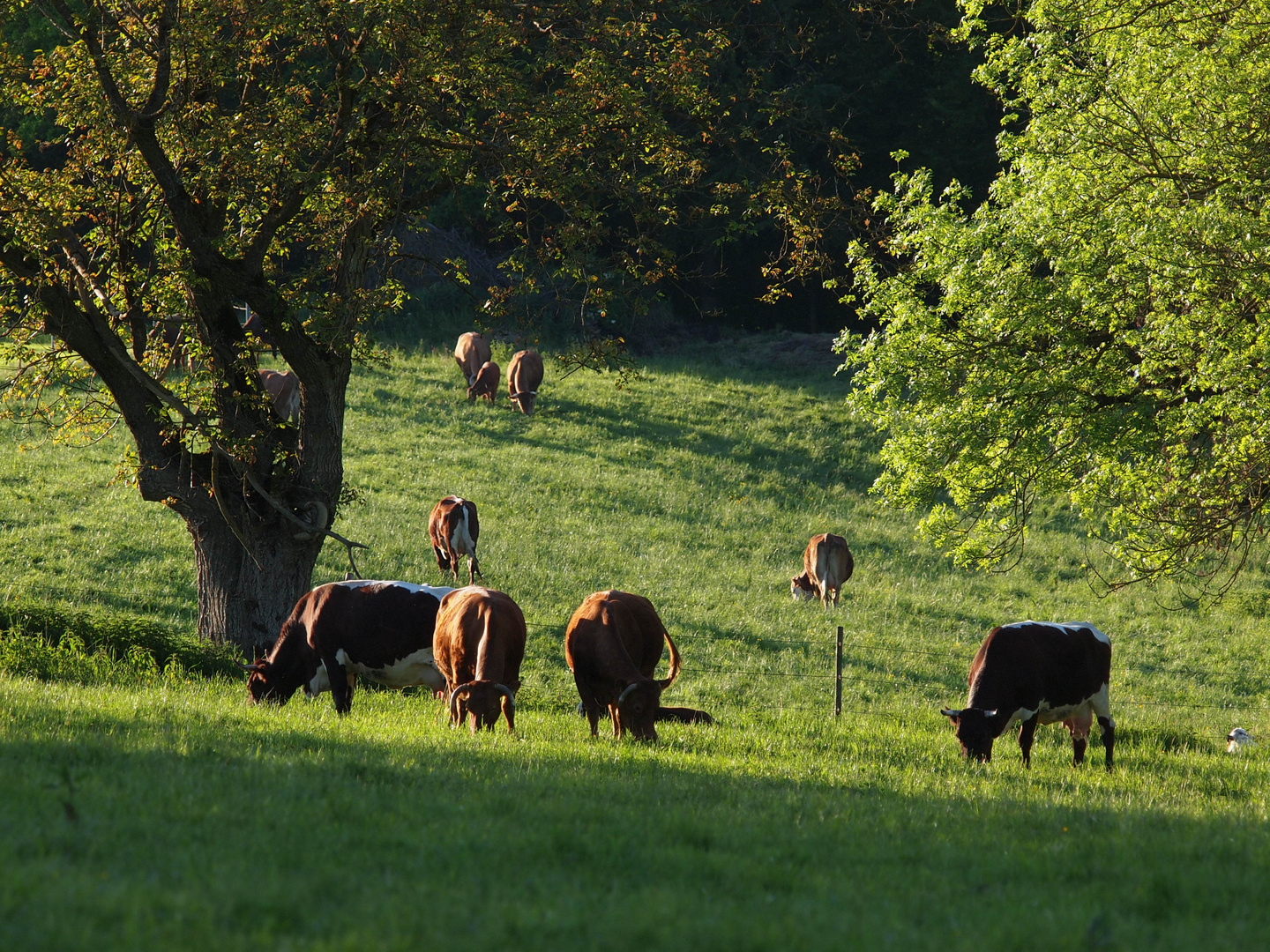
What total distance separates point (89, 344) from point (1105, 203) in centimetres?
1210

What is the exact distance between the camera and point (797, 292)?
56.8 meters

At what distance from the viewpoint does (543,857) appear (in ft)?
20.8

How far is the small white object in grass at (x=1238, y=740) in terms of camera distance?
13.7 meters

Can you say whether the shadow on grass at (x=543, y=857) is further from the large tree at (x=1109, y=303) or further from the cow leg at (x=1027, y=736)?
the large tree at (x=1109, y=303)

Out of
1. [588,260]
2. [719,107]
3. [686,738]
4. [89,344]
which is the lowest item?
[686,738]

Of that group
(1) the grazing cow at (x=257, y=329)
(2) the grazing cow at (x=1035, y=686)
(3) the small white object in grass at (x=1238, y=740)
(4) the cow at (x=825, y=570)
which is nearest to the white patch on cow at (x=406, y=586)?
(1) the grazing cow at (x=257, y=329)

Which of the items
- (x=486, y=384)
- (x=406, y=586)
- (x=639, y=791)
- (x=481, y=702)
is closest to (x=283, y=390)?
(x=486, y=384)

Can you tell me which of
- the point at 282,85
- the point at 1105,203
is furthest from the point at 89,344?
the point at 1105,203

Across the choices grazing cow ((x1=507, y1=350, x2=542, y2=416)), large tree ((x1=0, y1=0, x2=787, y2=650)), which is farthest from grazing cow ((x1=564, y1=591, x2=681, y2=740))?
grazing cow ((x1=507, y1=350, x2=542, y2=416))

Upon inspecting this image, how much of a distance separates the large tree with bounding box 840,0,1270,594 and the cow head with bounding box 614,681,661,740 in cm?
585

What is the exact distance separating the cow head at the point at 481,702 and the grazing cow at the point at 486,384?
24586mm

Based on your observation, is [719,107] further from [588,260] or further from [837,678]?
[837,678]

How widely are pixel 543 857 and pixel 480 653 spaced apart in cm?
546

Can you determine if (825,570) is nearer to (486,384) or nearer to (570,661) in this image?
(570,661)
